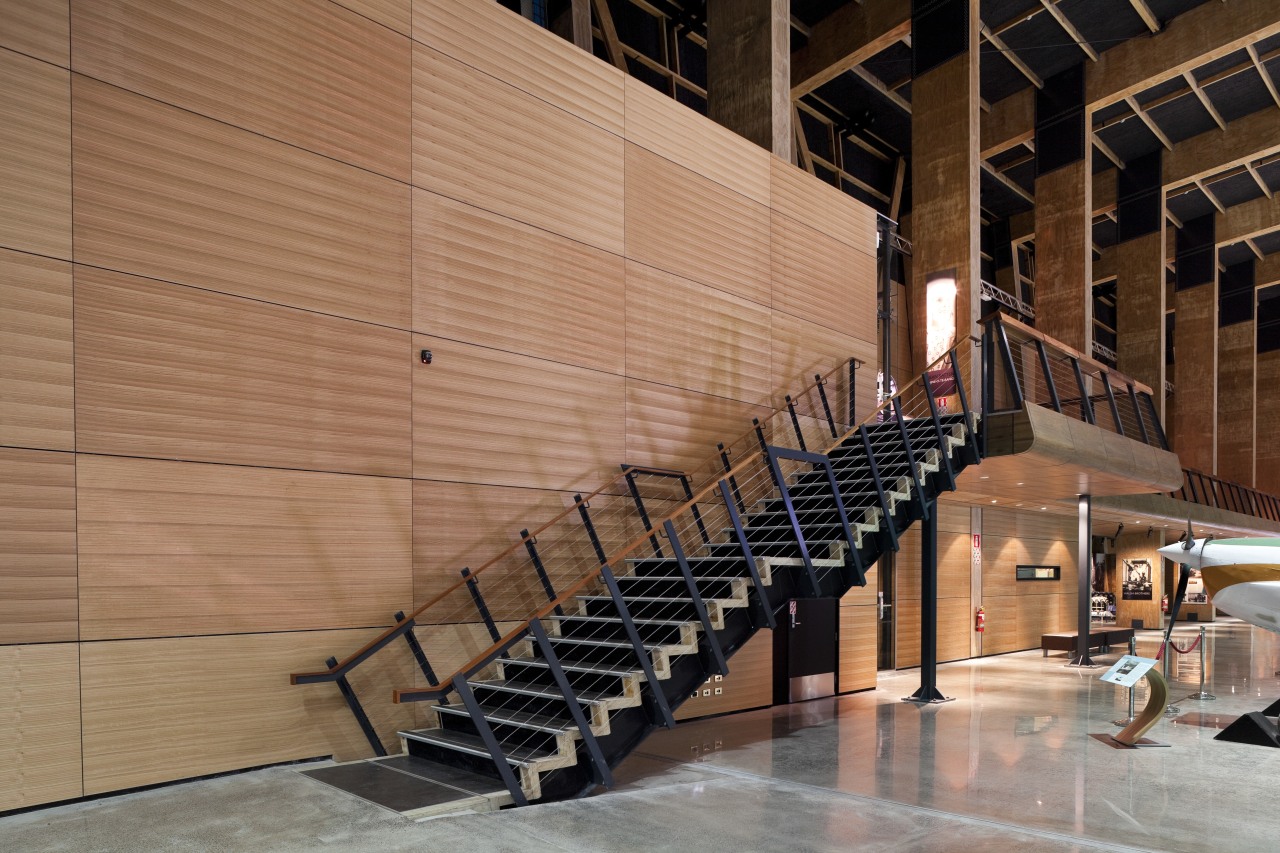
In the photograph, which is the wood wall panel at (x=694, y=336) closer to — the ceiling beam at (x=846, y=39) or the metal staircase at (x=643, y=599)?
the metal staircase at (x=643, y=599)

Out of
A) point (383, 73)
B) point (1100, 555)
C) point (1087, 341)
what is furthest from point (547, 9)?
point (1100, 555)

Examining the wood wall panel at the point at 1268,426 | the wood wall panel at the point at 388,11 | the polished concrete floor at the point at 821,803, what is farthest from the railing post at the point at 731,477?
the wood wall panel at the point at 1268,426

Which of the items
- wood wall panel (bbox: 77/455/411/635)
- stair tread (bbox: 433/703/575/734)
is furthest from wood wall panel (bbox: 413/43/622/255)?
stair tread (bbox: 433/703/575/734)

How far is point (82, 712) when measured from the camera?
547cm

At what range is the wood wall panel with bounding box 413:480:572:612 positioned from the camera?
23.9 feet

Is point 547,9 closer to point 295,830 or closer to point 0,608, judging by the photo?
point 0,608

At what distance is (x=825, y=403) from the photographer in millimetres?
11195

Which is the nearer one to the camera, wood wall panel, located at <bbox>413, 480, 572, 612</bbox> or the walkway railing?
wood wall panel, located at <bbox>413, 480, 572, 612</bbox>

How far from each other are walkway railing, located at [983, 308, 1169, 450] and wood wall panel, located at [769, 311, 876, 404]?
6.63 ft

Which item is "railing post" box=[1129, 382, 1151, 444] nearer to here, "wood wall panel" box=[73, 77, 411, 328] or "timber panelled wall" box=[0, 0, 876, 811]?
"timber panelled wall" box=[0, 0, 876, 811]

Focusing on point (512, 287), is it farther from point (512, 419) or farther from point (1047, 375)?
point (1047, 375)

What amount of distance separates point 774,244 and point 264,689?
762cm

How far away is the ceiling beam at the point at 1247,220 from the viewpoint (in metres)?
25.3

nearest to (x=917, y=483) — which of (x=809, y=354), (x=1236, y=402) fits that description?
(x=809, y=354)
